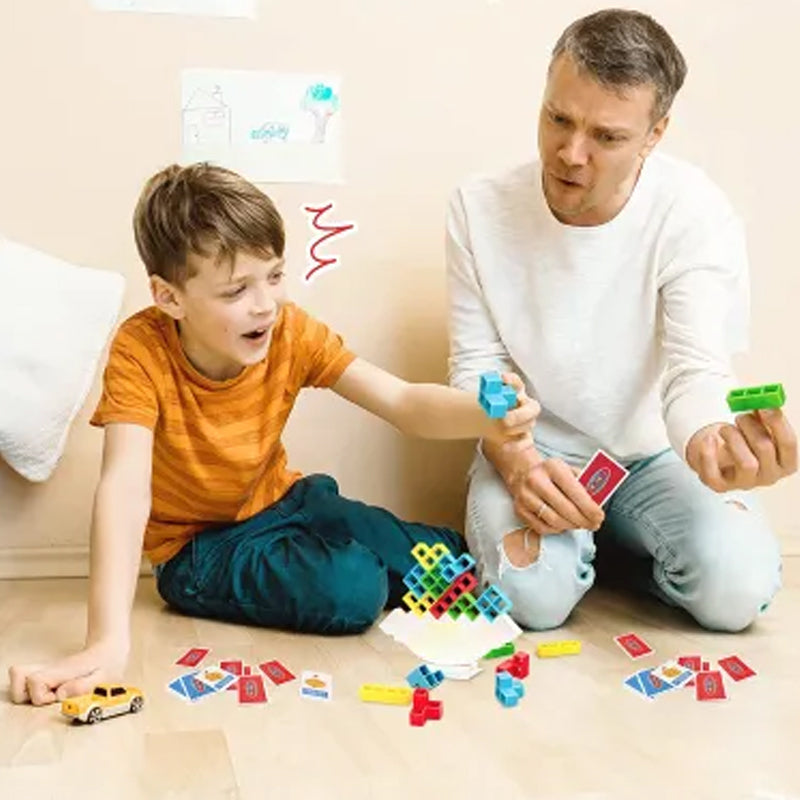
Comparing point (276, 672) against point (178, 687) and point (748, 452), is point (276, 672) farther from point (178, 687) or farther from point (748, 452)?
point (748, 452)

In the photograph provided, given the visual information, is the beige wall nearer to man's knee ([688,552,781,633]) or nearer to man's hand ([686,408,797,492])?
man's knee ([688,552,781,633])

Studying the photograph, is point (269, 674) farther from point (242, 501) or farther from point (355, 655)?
point (242, 501)

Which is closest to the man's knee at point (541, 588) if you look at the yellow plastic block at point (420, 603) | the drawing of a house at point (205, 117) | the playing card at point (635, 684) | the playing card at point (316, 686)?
the yellow plastic block at point (420, 603)

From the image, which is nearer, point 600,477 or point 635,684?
point 635,684

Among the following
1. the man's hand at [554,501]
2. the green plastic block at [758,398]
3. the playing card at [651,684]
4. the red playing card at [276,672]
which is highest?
the green plastic block at [758,398]

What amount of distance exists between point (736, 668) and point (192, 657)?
616 mm

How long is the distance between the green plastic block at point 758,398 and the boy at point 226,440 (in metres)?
0.22

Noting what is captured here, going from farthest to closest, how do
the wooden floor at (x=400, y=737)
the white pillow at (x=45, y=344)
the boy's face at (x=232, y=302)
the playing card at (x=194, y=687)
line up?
1. the white pillow at (x=45, y=344)
2. the boy's face at (x=232, y=302)
3. the playing card at (x=194, y=687)
4. the wooden floor at (x=400, y=737)

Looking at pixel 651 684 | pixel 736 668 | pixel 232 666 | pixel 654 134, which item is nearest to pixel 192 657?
pixel 232 666

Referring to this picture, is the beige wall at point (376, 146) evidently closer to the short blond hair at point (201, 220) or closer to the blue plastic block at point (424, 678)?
the short blond hair at point (201, 220)

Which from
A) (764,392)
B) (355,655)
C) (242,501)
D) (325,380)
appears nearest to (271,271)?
(325,380)

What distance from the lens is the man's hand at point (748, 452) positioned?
1.37 m

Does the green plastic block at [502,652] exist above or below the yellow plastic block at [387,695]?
below

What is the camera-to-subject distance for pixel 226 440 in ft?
5.29
